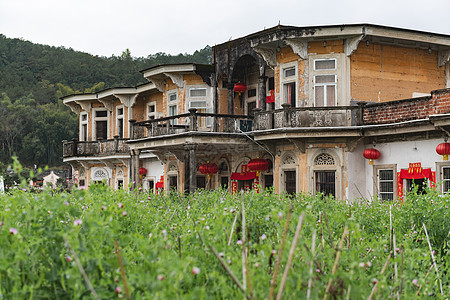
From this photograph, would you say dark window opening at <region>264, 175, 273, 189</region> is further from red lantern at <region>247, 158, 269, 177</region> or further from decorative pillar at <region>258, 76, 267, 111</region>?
decorative pillar at <region>258, 76, 267, 111</region>

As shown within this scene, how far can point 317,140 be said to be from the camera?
20703 millimetres

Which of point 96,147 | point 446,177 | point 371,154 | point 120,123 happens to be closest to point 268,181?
point 371,154

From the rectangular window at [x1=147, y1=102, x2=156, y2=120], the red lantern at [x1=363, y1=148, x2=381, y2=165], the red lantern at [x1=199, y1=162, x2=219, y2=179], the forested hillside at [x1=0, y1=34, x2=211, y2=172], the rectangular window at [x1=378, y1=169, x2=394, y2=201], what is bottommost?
the rectangular window at [x1=378, y1=169, x2=394, y2=201]

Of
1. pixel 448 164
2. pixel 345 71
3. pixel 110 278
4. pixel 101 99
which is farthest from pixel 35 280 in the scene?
pixel 101 99

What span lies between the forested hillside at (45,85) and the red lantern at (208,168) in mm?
52486

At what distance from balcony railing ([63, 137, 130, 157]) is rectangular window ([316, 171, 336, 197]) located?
1387 cm

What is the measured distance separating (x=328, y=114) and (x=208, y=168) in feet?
28.2

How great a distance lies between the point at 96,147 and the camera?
33.8 metres

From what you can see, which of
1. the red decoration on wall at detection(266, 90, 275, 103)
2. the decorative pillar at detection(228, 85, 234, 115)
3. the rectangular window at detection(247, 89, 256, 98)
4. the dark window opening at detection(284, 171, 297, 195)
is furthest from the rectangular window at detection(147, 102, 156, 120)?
the dark window opening at detection(284, 171, 297, 195)

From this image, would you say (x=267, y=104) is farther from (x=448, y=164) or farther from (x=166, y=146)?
(x=448, y=164)

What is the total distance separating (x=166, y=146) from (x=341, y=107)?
8860 mm

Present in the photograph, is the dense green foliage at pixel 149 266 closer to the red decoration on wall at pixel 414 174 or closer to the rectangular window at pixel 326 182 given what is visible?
the red decoration on wall at pixel 414 174

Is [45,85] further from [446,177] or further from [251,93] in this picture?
[446,177]

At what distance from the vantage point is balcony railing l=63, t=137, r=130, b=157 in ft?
106
